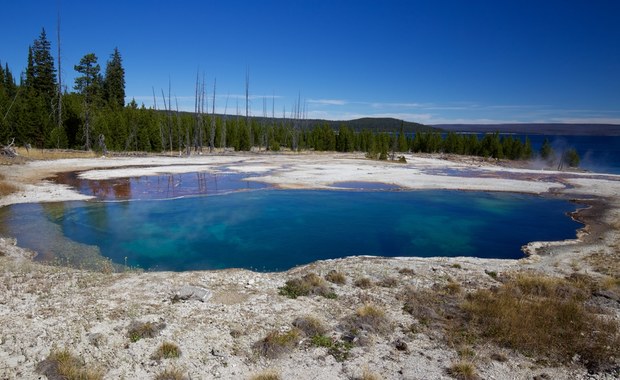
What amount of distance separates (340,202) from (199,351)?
60.5 ft

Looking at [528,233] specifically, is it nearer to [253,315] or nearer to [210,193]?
[253,315]

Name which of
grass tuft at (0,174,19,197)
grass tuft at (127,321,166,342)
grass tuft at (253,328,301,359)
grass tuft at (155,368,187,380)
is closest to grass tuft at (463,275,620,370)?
grass tuft at (253,328,301,359)

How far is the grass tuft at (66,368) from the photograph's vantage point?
5.97 metres

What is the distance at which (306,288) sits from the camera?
31.7ft

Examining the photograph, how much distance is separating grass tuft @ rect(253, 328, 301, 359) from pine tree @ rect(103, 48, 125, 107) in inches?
3010

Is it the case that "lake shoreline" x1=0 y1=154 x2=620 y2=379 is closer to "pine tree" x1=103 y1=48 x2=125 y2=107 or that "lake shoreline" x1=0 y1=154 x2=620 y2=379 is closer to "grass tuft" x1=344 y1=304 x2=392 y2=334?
"grass tuft" x1=344 y1=304 x2=392 y2=334

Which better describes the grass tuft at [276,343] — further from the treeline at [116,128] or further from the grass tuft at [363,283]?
the treeline at [116,128]

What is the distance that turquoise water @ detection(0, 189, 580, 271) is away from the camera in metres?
14.6

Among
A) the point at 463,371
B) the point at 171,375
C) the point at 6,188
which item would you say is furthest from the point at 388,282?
the point at 6,188

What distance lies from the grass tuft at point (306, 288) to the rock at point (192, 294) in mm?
1790

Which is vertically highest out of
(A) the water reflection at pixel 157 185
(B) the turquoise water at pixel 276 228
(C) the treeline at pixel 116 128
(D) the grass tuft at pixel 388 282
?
(C) the treeline at pixel 116 128

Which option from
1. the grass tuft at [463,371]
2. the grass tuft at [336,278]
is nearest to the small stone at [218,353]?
the grass tuft at [463,371]

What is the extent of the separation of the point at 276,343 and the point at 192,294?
279cm

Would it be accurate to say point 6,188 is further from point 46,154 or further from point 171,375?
point 171,375
